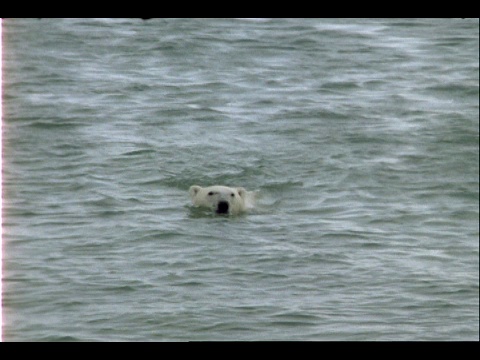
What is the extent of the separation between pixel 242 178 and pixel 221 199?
1.38 m

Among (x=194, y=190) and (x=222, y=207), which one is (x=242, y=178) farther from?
(x=222, y=207)

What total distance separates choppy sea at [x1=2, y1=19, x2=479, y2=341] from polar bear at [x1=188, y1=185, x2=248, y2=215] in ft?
0.35

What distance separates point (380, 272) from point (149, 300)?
1943 millimetres

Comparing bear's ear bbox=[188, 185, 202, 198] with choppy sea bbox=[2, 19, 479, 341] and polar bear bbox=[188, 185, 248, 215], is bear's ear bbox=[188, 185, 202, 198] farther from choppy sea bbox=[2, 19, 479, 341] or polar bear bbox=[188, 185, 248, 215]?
choppy sea bbox=[2, 19, 479, 341]

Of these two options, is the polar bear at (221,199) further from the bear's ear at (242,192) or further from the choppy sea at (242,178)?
the choppy sea at (242,178)

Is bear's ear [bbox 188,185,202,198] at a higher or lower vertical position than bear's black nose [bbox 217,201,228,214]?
higher

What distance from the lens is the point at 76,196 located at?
10562 millimetres

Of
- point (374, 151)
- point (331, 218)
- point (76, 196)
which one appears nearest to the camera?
point (331, 218)

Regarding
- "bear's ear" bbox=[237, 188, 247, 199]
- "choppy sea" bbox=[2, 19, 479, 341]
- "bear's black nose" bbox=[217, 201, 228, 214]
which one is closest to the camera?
"choppy sea" bbox=[2, 19, 479, 341]

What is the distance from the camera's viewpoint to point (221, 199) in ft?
31.7

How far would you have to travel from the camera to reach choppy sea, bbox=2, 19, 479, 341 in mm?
6848

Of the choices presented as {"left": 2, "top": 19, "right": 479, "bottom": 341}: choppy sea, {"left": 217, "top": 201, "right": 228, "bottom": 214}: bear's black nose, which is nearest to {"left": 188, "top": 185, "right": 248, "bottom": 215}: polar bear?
{"left": 217, "top": 201, "right": 228, "bottom": 214}: bear's black nose

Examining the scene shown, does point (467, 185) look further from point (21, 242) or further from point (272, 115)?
point (21, 242)
